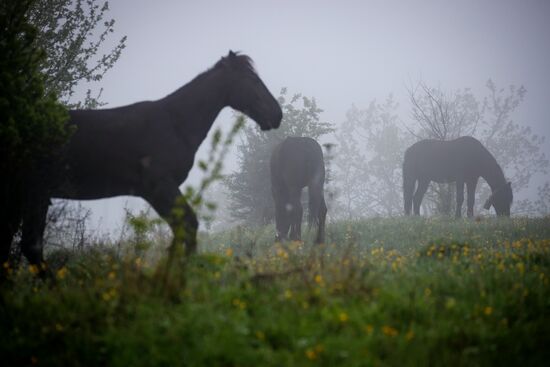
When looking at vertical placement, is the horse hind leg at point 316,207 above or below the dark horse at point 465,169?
Result: below

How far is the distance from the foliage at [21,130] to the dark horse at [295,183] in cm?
650

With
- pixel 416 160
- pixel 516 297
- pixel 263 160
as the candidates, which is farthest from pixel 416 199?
pixel 516 297

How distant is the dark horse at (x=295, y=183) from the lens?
11.1 metres

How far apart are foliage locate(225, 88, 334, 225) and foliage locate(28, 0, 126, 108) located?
8.63m

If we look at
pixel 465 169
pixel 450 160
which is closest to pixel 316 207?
pixel 450 160

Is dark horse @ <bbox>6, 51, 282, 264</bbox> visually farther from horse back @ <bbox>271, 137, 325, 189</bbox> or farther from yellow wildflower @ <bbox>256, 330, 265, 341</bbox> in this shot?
horse back @ <bbox>271, 137, 325, 189</bbox>

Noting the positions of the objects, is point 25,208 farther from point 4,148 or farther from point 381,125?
point 381,125

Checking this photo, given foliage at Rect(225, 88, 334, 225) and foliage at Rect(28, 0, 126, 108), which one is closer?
foliage at Rect(28, 0, 126, 108)

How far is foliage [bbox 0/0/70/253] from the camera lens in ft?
18.0

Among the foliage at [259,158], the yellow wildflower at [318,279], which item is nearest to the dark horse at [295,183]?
the yellow wildflower at [318,279]

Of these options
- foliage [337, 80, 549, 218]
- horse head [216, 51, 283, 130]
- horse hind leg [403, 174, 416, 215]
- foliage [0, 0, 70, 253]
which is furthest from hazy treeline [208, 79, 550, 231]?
foliage [0, 0, 70, 253]

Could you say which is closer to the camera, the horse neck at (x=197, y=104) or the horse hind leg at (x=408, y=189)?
the horse neck at (x=197, y=104)

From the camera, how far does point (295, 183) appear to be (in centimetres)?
1113

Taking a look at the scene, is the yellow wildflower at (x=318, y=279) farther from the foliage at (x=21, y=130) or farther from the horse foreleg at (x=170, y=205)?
the foliage at (x=21, y=130)
